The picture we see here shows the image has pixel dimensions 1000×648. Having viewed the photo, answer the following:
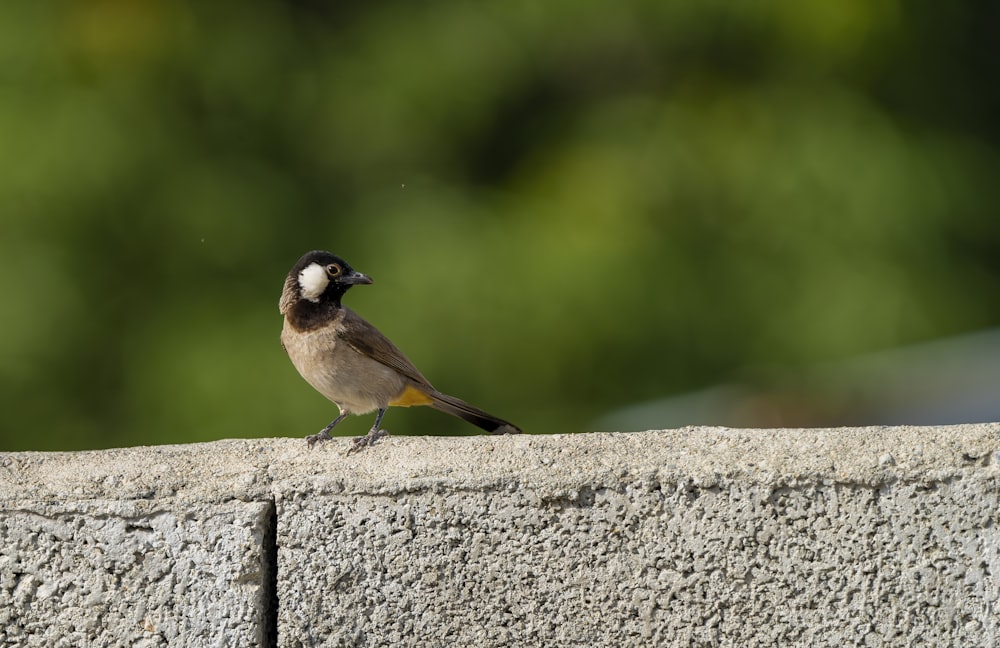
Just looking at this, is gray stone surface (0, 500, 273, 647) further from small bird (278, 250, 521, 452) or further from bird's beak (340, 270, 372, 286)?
bird's beak (340, 270, 372, 286)

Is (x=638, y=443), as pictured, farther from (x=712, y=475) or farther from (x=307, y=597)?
(x=307, y=597)

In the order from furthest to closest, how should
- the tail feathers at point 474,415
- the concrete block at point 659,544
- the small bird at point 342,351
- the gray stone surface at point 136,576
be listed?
the small bird at point 342,351 → the tail feathers at point 474,415 → the gray stone surface at point 136,576 → the concrete block at point 659,544

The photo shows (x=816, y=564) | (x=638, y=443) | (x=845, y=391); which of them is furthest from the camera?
(x=845, y=391)

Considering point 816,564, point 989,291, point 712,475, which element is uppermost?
point 989,291

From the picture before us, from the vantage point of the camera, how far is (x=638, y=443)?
2516mm

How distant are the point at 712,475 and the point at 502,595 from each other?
0.43 m

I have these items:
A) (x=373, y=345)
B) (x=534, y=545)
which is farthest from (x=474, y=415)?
(x=534, y=545)

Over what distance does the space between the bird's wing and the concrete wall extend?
1500mm

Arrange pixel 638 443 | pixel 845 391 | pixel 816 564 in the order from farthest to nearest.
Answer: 1. pixel 845 391
2. pixel 638 443
3. pixel 816 564

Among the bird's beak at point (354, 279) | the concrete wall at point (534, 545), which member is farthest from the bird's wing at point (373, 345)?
the concrete wall at point (534, 545)

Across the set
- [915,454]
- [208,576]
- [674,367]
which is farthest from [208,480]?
[674,367]

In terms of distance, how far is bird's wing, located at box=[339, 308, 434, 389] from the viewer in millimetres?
4066

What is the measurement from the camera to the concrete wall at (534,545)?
235 cm

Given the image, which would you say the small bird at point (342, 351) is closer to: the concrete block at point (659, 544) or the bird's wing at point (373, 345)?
the bird's wing at point (373, 345)
